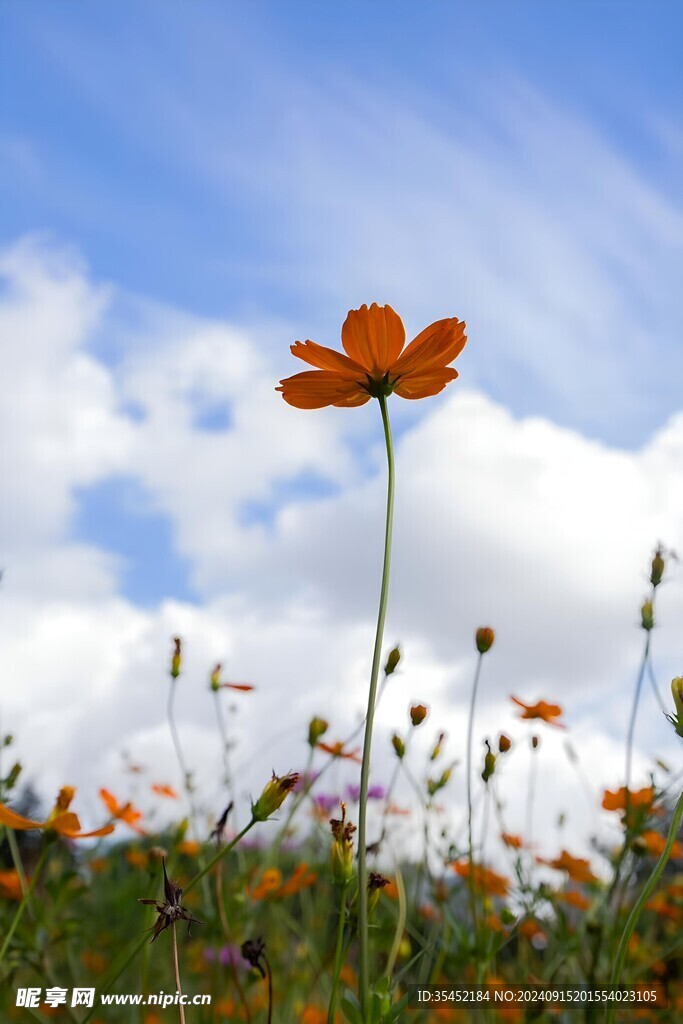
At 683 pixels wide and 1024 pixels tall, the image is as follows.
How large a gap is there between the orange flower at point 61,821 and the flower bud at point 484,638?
0.59 meters

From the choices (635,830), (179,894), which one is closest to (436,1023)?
(635,830)

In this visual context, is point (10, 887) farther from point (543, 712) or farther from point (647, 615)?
point (647, 615)

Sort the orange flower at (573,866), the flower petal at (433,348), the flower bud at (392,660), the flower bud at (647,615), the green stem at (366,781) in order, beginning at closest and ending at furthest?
the green stem at (366,781) < the flower petal at (433,348) < the flower bud at (392,660) < the flower bud at (647,615) < the orange flower at (573,866)

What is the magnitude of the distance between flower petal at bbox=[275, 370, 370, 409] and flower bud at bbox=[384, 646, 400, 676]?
37cm

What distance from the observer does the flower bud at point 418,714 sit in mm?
1142

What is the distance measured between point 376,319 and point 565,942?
1272 millimetres

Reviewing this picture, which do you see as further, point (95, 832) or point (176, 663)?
point (176, 663)

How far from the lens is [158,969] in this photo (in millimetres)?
2809

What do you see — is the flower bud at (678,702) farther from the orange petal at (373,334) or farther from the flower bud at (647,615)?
the flower bud at (647,615)

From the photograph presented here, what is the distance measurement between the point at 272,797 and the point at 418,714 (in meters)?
0.38

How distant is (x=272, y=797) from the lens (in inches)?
31.4

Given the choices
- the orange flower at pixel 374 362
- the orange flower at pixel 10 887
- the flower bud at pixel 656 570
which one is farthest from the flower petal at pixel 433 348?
the orange flower at pixel 10 887

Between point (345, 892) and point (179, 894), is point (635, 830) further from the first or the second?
point (179, 894)

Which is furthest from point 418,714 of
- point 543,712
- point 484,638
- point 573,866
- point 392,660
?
point 573,866
